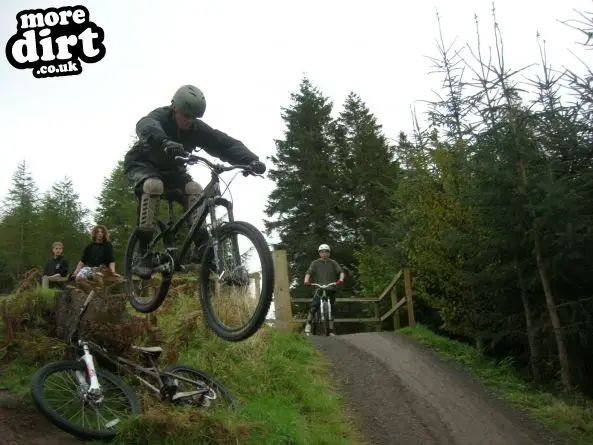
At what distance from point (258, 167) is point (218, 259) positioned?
2.90 feet

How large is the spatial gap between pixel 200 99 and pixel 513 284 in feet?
26.9

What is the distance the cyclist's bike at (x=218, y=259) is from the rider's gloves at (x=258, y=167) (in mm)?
50

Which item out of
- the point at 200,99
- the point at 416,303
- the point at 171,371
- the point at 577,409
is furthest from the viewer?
the point at 416,303

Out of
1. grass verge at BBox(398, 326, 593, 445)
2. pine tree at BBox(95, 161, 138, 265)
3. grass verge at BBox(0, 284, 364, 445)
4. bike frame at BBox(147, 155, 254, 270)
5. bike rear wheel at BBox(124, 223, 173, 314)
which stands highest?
pine tree at BBox(95, 161, 138, 265)

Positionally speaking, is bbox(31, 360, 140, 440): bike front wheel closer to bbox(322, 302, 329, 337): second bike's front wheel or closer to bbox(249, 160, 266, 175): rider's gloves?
bbox(249, 160, 266, 175): rider's gloves

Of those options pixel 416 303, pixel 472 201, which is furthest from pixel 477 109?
pixel 416 303

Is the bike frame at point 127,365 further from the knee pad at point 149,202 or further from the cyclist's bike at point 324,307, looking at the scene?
the cyclist's bike at point 324,307

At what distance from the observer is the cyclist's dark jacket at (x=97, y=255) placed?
25.0 ft

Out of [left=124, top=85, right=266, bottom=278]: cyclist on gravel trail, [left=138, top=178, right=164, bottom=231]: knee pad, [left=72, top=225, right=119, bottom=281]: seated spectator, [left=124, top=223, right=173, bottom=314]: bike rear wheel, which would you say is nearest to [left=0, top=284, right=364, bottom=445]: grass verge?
[left=124, top=223, right=173, bottom=314]: bike rear wheel

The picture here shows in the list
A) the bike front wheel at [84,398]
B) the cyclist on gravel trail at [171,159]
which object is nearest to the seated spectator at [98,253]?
the bike front wheel at [84,398]

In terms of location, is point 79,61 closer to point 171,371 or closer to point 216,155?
point 216,155

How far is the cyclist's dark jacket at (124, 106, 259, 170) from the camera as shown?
5141 millimetres

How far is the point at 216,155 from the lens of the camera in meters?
5.34

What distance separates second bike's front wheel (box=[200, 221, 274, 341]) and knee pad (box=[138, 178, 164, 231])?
2.98ft
